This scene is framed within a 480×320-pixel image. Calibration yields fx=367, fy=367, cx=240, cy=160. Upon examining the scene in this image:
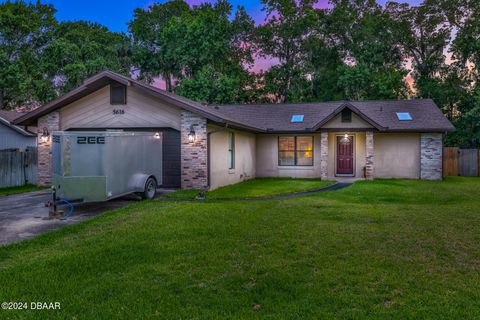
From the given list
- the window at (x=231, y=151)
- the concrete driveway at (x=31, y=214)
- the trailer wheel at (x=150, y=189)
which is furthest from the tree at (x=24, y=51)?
the trailer wheel at (x=150, y=189)

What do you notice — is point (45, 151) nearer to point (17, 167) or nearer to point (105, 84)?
point (17, 167)

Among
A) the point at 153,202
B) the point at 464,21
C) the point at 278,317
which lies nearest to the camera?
the point at 278,317

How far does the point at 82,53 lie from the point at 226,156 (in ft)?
72.0

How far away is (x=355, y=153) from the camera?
2002 cm

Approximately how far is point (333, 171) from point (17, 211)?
1516cm

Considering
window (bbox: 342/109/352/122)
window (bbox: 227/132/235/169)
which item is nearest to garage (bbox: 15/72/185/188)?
window (bbox: 227/132/235/169)

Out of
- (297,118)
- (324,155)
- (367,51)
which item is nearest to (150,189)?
(324,155)

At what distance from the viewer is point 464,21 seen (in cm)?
2897

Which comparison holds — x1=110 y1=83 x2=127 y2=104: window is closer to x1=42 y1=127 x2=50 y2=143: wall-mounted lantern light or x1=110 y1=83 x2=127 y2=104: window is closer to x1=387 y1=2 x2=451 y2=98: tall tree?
x1=42 y1=127 x2=50 y2=143: wall-mounted lantern light

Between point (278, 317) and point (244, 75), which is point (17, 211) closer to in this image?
point (278, 317)

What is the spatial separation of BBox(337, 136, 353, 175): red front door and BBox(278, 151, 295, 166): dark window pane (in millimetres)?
2518

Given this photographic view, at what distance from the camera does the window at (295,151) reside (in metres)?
20.5

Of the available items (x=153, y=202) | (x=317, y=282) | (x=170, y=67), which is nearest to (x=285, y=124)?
(x=153, y=202)

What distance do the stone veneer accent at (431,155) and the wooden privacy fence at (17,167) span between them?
18996 mm
